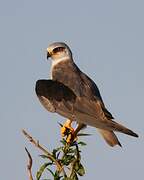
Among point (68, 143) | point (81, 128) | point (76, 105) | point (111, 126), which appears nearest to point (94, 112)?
point (76, 105)

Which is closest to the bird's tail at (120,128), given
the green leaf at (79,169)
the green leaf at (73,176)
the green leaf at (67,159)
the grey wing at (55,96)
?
the green leaf at (67,159)

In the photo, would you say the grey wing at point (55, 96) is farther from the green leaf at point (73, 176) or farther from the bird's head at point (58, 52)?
the green leaf at point (73, 176)

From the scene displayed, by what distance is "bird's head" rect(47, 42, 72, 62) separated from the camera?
973 centimetres

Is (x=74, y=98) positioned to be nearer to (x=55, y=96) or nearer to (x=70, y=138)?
(x=55, y=96)

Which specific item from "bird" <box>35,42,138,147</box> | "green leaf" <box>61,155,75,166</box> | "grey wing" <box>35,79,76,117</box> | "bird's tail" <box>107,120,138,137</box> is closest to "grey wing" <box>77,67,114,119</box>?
"bird" <box>35,42,138,147</box>

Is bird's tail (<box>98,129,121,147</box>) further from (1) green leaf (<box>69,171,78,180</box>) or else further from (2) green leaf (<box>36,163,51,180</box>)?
(1) green leaf (<box>69,171,78,180</box>)

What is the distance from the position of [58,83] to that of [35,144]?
408cm

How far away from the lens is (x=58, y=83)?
7.43 meters

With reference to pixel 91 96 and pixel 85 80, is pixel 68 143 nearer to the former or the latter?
pixel 91 96

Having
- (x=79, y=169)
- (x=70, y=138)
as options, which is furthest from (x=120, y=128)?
(x=79, y=169)

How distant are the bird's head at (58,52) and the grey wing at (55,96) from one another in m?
2.20

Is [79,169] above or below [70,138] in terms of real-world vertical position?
below

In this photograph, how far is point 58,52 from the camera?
9.88 metres

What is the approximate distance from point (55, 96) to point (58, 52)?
263 cm
